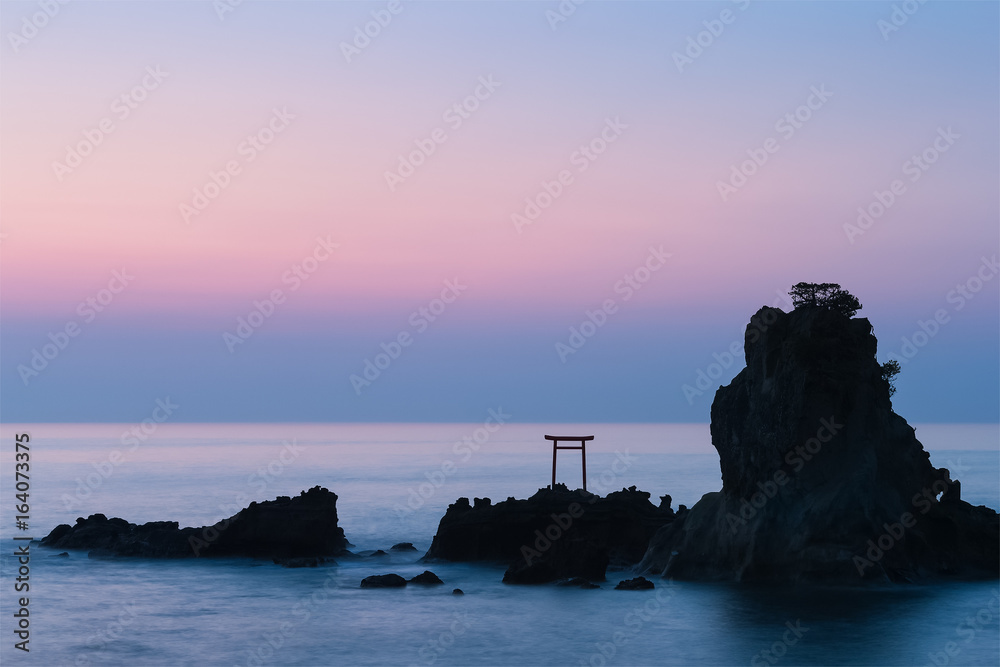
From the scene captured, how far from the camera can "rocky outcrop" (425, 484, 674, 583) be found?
67.2m

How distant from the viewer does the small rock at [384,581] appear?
5994 centimetres

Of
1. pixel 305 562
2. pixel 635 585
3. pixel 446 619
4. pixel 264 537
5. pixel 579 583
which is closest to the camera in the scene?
pixel 446 619

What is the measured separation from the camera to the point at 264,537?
7244 cm

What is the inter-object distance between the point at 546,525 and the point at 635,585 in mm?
12593

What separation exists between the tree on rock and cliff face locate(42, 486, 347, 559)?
1281 inches

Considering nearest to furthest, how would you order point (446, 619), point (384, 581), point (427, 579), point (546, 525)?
point (446, 619), point (384, 581), point (427, 579), point (546, 525)

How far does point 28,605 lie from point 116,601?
173 inches

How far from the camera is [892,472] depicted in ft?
178

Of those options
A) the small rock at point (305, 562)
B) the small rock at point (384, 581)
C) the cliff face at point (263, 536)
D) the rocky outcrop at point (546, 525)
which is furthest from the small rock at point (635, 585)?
the cliff face at point (263, 536)

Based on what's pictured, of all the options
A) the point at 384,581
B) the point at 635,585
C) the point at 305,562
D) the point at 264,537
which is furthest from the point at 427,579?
the point at 264,537

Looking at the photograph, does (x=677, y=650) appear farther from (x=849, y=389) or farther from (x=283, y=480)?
(x=283, y=480)

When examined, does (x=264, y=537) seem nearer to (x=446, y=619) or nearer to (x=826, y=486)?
(x=446, y=619)

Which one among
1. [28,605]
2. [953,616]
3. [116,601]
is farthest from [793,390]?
[28,605]

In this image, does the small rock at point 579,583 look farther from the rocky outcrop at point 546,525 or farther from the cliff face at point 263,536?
the cliff face at point 263,536
